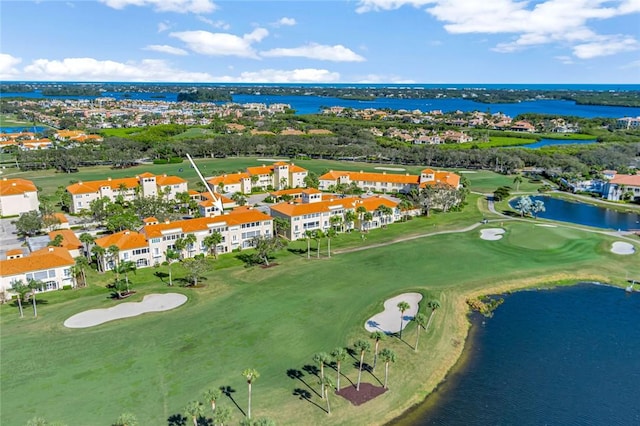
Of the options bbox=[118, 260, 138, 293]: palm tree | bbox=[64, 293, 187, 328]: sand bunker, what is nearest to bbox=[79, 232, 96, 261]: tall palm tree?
bbox=[118, 260, 138, 293]: palm tree

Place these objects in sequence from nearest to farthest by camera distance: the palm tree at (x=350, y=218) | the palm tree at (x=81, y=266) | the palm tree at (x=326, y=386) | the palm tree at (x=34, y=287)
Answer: the palm tree at (x=326, y=386)
the palm tree at (x=34, y=287)
the palm tree at (x=81, y=266)
the palm tree at (x=350, y=218)

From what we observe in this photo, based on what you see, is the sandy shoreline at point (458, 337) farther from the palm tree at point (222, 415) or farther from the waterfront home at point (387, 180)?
the waterfront home at point (387, 180)

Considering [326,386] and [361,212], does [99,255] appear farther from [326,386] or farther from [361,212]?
[361,212]

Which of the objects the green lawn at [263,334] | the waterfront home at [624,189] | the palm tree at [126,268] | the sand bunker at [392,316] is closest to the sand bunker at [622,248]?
the green lawn at [263,334]

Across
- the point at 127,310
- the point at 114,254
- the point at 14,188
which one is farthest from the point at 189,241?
the point at 14,188

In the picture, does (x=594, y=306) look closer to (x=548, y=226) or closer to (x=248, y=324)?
(x=548, y=226)

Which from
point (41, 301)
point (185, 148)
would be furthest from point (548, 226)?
point (185, 148)
